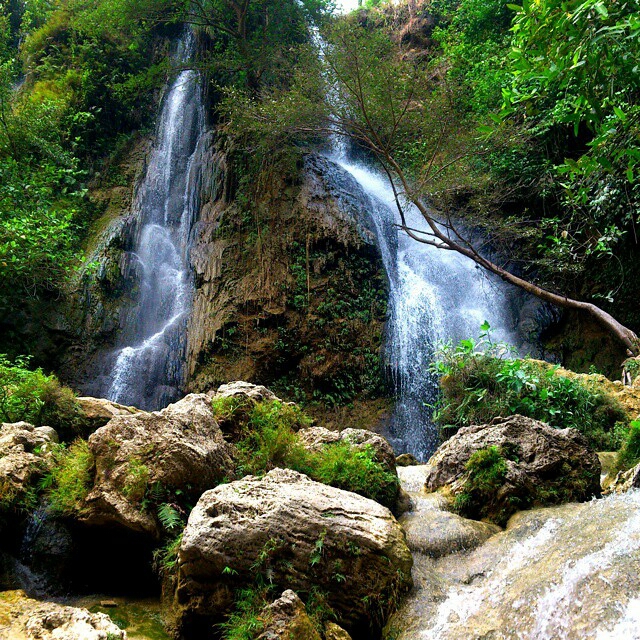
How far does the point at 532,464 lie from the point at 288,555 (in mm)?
2858

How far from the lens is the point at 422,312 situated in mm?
12938

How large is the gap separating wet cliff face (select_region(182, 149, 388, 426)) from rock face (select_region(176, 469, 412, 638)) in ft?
26.4

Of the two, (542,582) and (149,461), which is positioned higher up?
(149,461)

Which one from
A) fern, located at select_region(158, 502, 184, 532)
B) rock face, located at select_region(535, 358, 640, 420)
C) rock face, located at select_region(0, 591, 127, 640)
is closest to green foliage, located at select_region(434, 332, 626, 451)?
rock face, located at select_region(535, 358, 640, 420)

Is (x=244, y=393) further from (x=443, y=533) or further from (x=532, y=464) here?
(x=532, y=464)

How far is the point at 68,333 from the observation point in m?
12.0

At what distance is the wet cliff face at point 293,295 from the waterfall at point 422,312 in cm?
49

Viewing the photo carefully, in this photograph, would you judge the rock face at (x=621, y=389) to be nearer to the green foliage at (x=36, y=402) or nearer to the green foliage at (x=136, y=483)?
the green foliage at (x=136, y=483)

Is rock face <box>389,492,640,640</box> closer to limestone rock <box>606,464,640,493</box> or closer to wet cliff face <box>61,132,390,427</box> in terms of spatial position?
limestone rock <box>606,464,640,493</box>

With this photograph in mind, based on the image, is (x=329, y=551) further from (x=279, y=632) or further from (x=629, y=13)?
(x=629, y=13)

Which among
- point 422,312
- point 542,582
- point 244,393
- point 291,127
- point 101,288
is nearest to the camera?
point 542,582

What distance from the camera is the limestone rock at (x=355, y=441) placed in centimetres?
548

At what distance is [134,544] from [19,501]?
3.90 feet

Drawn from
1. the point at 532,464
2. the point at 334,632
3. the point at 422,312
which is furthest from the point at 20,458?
the point at 422,312
